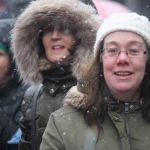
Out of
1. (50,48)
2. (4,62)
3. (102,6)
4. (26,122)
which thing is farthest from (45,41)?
(102,6)

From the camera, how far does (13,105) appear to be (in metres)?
5.09

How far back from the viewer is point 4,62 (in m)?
5.09

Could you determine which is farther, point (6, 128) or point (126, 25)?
point (6, 128)

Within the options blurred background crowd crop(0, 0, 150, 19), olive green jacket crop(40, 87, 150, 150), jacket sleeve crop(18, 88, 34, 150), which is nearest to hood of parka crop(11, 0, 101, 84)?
jacket sleeve crop(18, 88, 34, 150)

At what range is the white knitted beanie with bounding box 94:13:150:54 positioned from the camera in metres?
3.10

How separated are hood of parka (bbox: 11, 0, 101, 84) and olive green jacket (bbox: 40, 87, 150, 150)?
90 centimetres

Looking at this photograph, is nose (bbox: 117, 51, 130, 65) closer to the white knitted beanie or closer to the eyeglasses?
the eyeglasses

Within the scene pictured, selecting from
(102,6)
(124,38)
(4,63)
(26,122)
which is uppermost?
(124,38)

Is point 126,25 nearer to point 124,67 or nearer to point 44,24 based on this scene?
point 124,67

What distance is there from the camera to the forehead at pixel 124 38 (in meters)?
3.06

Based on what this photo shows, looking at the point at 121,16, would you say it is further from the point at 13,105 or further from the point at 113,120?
the point at 13,105

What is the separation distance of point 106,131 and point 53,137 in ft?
1.02

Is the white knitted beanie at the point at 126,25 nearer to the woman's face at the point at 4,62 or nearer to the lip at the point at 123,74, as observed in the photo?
the lip at the point at 123,74

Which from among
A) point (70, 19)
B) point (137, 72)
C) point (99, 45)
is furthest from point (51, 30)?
point (137, 72)
